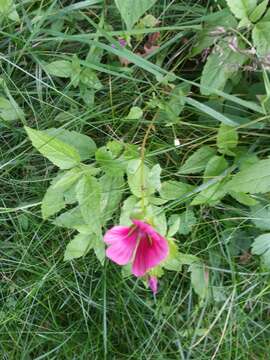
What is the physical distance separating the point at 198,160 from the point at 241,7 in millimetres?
271

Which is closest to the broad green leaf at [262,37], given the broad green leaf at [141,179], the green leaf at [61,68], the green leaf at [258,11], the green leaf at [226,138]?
the green leaf at [258,11]

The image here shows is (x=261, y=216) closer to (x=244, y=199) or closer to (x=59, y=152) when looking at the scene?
(x=244, y=199)

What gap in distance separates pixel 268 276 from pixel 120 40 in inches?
20.6

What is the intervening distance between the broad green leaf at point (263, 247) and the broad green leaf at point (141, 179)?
0.24 meters

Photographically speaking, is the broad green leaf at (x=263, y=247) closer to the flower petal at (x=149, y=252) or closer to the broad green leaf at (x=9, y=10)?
the flower petal at (x=149, y=252)

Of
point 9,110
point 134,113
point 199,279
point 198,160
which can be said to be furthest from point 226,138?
point 9,110

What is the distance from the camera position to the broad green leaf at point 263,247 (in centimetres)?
101

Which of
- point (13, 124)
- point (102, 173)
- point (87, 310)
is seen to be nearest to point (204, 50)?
point (102, 173)

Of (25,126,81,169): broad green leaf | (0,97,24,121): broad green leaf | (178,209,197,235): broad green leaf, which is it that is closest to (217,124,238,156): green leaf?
(178,209,197,235): broad green leaf

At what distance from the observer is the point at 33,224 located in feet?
3.71

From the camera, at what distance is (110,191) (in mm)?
968

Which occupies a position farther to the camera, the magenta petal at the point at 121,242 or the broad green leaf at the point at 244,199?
the broad green leaf at the point at 244,199

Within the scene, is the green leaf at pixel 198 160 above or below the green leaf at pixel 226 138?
below

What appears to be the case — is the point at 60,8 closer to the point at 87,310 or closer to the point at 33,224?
the point at 33,224
